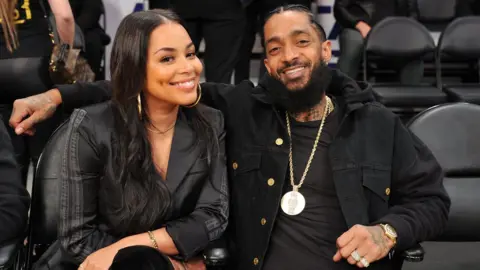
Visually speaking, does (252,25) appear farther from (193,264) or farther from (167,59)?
(193,264)

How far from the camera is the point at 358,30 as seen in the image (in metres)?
4.93

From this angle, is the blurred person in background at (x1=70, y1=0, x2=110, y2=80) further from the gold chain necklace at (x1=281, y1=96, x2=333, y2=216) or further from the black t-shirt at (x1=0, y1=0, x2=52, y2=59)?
the gold chain necklace at (x1=281, y1=96, x2=333, y2=216)

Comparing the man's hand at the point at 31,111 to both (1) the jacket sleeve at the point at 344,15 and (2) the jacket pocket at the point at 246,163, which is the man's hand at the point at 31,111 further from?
(1) the jacket sleeve at the point at 344,15

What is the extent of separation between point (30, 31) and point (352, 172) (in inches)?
63.7

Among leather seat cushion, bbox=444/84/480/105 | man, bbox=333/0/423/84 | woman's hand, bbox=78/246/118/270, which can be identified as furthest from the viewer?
man, bbox=333/0/423/84

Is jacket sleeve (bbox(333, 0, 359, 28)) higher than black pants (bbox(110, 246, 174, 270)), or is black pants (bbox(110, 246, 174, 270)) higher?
jacket sleeve (bbox(333, 0, 359, 28))

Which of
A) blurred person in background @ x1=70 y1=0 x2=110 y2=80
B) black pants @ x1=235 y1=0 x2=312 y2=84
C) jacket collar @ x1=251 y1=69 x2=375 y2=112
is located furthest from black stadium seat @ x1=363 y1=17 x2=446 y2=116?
jacket collar @ x1=251 y1=69 x2=375 y2=112

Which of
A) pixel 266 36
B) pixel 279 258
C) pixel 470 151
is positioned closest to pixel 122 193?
pixel 279 258

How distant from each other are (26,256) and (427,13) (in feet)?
14.0

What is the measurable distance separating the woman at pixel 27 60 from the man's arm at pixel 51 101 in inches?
15.3

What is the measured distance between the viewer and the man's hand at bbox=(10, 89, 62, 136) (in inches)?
85.7

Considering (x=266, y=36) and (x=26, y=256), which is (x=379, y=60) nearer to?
(x=266, y=36)

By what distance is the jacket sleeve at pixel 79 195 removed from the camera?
1931mm

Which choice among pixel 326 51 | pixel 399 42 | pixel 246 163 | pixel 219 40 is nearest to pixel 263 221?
pixel 246 163
